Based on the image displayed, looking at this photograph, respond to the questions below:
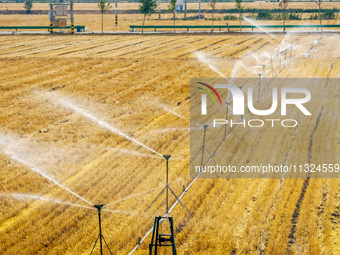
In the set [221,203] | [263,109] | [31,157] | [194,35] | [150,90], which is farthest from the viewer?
[194,35]

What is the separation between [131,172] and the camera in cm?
1881

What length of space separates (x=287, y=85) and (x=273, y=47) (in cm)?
1794

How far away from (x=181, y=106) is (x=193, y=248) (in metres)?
15.4

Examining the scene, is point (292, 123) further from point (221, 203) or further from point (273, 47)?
point (273, 47)

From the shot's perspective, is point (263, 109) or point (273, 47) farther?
point (273, 47)

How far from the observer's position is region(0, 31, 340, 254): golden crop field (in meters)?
14.3

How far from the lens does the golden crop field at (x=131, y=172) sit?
46.8ft

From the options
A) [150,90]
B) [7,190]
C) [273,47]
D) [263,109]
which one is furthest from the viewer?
[273,47]

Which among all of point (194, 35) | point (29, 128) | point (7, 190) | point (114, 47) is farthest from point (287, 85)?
point (194, 35)

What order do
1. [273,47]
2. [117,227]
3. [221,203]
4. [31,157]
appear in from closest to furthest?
[117,227], [221,203], [31,157], [273,47]

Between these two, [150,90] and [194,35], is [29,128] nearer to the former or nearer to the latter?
[150,90]

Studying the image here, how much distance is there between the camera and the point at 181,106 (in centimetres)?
2836

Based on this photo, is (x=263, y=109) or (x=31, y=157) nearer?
(x=31, y=157)

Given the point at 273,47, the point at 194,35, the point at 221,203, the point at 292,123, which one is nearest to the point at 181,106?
the point at 292,123
